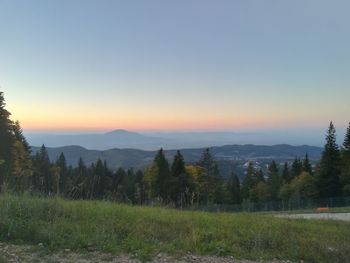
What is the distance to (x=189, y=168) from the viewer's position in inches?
2781

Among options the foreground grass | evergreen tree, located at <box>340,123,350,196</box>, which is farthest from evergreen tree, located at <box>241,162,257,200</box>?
the foreground grass

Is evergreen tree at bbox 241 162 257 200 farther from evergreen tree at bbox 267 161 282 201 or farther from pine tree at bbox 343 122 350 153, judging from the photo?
pine tree at bbox 343 122 350 153

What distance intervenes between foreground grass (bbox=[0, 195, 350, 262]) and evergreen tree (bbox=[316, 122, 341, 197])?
50109 millimetres

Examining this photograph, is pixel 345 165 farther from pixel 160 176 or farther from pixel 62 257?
pixel 62 257

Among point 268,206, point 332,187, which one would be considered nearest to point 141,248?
point 268,206

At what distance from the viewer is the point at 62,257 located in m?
6.36

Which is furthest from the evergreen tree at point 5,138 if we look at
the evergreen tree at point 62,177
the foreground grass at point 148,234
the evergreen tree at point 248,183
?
the evergreen tree at point 248,183

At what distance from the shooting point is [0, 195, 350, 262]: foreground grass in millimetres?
7031

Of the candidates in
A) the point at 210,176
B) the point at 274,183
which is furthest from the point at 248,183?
the point at 210,176

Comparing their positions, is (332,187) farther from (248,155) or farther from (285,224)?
(248,155)

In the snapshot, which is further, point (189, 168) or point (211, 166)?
point (211, 166)

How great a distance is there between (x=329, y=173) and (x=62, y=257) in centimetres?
5552

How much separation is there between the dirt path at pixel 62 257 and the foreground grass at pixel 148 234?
0.20m

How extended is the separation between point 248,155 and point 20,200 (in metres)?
194
